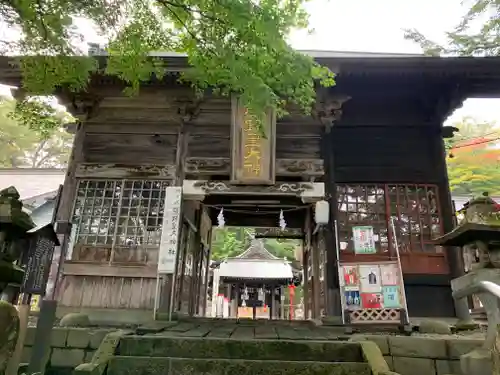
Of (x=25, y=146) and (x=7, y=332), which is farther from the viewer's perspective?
(x=25, y=146)

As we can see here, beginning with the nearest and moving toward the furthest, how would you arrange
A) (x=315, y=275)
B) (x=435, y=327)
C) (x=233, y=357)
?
1. (x=233, y=357)
2. (x=435, y=327)
3. (x=315, y=275)

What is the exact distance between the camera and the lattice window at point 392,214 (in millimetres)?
8453

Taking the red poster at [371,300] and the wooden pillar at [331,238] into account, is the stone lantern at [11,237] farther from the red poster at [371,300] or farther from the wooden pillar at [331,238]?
the red poster at [371,300]

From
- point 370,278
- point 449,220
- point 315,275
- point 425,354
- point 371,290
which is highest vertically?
point 449,220

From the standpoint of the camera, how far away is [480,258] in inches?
189

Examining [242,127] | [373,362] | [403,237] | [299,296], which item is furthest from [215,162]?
[299,296]

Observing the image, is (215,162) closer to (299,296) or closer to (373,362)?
(373,362)

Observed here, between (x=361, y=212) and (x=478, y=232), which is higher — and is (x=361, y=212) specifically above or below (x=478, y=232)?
above

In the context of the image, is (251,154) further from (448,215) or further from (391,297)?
(448,215)

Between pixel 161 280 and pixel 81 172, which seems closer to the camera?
pixel 161 280

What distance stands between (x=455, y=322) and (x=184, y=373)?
6349 mm

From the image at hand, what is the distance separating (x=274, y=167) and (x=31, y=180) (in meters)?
20.1

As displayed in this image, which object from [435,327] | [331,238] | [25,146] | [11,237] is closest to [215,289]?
[331,238]

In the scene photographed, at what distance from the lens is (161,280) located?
782 cm
